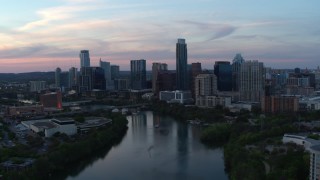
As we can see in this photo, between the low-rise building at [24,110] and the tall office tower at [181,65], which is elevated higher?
the tall office tower at [181,65]

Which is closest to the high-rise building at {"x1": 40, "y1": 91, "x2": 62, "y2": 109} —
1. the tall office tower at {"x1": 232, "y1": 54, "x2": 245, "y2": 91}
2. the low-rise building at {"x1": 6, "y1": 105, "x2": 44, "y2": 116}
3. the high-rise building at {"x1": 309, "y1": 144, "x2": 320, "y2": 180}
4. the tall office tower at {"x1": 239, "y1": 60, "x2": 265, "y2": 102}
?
the low-rise building at {"x1": 6, "y1": 105, "x2": 44, "y2": 116}

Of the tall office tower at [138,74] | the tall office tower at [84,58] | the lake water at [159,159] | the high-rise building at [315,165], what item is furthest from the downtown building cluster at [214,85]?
the high-rise building at [315,165]

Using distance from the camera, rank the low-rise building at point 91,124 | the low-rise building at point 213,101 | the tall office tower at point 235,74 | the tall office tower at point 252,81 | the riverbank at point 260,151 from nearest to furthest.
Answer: the riverbank at point 260,151 → the low-rise building at point 91,124 → the low-rise building at point 213,101 → the tall office tower at point 252,81 → the tall office tower at point 235,74

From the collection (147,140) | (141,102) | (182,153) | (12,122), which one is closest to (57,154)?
(182,153)

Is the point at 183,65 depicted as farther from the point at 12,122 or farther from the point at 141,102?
the point at 12,122

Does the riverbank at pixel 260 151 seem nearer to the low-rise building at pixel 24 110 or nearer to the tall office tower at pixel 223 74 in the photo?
the low-rise building at pixel 24 110

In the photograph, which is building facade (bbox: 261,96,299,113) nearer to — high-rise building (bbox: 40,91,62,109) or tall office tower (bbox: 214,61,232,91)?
tall office tower (bbox: 214,61,232,91)
